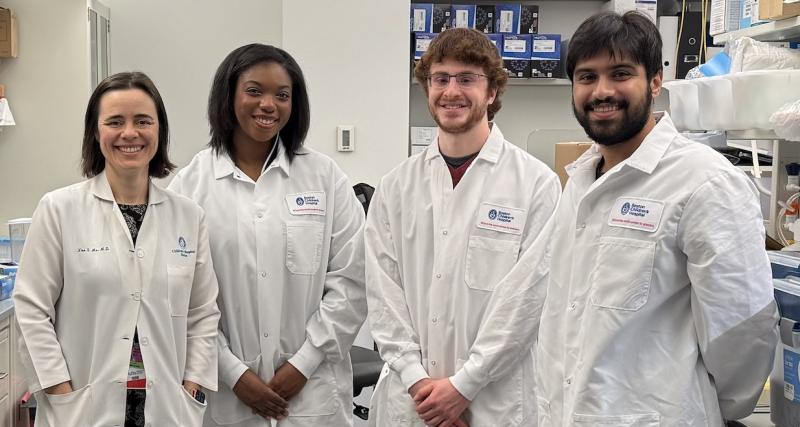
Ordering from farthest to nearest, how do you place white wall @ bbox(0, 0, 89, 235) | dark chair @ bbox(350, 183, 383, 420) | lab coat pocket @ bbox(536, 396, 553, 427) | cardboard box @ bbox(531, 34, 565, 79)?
cardboard box @ bbox(531, 34, 565, 79) → white wall @ bbox(0, 0, 89, 235) → dark chair @ bbox(350, 183, 383, 420) → lab coat pocket @ bbox(536, 396, 553, 427)

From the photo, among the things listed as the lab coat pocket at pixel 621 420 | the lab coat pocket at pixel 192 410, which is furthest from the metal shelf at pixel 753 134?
the lab coat pocket at pixel 192 410

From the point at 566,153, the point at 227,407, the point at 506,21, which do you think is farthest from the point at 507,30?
the point at 227,407

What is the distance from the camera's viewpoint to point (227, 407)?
77.9 inches

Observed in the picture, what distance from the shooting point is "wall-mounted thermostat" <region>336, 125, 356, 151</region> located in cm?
403

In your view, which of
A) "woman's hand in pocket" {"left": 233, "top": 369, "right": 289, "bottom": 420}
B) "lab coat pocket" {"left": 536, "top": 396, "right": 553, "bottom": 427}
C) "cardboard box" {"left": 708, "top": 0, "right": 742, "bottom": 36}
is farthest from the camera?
"cardboard box" {"left": 708, "top": 0, "right": 742, "bottom": 36}

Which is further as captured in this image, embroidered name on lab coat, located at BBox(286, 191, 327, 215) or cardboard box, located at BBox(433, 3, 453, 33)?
cardboard box, located at BBox(433, 3, 453, 33)

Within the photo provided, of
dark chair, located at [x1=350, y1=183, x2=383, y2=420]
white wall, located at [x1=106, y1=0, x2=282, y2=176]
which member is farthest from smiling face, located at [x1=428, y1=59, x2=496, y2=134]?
white wall, located at [x1=106, y1=0, x2=282, y2=176]

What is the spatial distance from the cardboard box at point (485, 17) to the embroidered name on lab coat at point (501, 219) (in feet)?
8.49

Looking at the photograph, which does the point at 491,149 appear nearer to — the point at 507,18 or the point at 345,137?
the point at 345,137

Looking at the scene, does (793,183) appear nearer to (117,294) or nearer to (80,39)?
(117,294)

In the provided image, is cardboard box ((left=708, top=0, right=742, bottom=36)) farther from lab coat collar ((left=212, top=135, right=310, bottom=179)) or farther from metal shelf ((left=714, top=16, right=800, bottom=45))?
lab coat collar ((left=212, top=135, right=310, bottom=179))

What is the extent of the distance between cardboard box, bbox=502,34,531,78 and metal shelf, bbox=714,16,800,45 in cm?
217

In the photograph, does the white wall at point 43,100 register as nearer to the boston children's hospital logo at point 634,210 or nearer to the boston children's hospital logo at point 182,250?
the boston children's hospital logo at point 182,250

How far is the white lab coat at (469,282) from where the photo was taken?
70.4 inches
